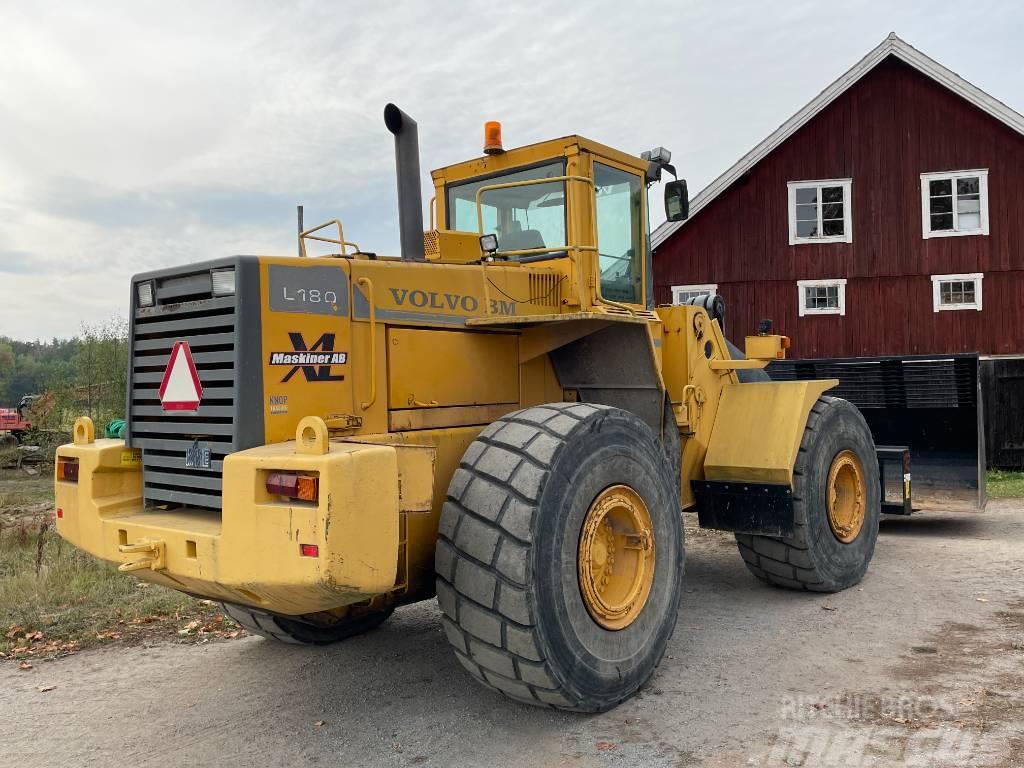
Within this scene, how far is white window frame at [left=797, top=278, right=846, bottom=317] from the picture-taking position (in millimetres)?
20109

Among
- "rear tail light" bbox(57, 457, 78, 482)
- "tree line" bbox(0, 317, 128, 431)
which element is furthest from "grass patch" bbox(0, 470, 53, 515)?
"rear tail light" bbox(57, 457, 78, 482)

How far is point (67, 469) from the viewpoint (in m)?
4.45

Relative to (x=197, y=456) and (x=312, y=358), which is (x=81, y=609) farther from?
(x=312, y=358)

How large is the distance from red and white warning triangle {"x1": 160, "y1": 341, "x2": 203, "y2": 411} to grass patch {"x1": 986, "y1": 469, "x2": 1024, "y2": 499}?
11173mm

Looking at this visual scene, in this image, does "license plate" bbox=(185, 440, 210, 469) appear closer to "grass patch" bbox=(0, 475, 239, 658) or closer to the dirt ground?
the dirt ground

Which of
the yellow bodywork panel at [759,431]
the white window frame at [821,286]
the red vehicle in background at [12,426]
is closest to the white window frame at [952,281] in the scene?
the white window frame at [821,286]

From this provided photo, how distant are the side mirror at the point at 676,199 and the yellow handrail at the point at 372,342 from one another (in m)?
2.62

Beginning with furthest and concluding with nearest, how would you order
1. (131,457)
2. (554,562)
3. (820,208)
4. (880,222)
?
1. (820,208)
2. (880,222)
3. (131,457)
4. (554,562)

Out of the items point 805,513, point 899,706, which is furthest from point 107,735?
point 805,513

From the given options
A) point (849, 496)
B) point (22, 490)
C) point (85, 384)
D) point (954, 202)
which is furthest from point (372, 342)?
point (85, 384)

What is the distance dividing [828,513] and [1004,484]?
8.40m

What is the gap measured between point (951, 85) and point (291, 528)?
20.3 m

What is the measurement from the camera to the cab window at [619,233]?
220 inches

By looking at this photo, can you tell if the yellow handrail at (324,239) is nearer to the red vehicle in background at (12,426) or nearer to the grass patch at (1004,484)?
the grass patch at (1004,484)
